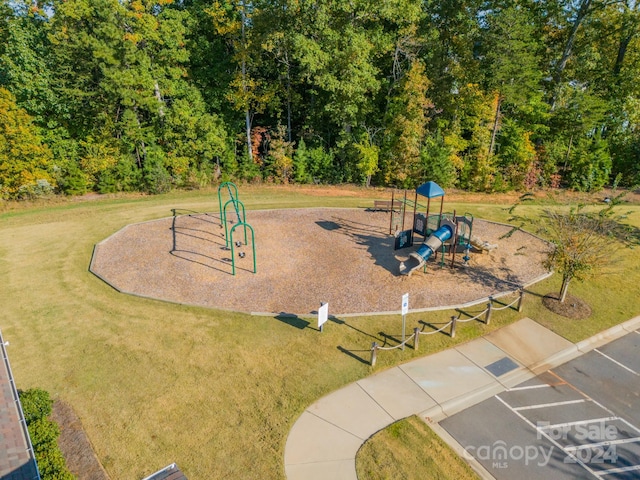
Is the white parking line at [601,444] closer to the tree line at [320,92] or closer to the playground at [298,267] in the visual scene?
the playground at [298,267]

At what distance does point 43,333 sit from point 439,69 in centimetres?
3295

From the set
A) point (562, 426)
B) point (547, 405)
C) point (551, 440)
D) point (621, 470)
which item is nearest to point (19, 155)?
point (547, 405)

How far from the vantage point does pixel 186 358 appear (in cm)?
1227

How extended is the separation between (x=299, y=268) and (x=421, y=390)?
8.26 meters

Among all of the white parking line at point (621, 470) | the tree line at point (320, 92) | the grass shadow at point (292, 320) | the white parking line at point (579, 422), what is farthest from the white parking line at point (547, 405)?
the tree line at point (320, 92)

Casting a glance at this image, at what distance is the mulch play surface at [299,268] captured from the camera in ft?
51.2

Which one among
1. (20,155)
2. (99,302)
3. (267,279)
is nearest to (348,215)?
(267,279)

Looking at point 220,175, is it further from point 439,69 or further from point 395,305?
point 395,305

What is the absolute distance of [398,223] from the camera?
2358 cm

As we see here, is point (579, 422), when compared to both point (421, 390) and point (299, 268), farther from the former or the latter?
point (299, 268)

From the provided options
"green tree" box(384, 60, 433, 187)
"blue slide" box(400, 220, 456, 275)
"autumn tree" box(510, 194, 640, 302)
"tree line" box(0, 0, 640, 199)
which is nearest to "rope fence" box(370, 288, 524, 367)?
"autumn tree" box(510, 194, 640, 302)

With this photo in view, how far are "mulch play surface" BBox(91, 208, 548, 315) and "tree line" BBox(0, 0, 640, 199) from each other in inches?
477

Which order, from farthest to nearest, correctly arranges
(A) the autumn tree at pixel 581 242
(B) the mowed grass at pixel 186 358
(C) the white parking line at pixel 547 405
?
(A) the autumn tree at pixel 581 242, (C) the white parking line at pixel 547 405, (B) the mowed grass at pixel 186 358

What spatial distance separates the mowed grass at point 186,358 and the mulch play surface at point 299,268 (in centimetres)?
92
